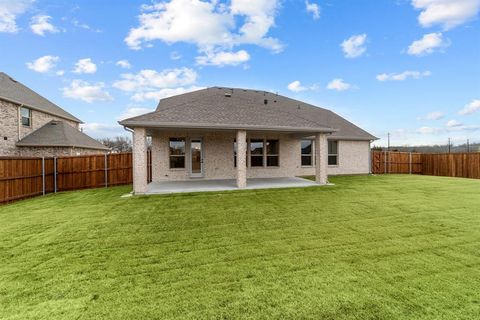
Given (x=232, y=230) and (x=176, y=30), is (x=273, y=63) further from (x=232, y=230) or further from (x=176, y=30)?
(x=232, y=230)

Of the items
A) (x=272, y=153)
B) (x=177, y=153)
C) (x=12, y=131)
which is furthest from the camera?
(x=12, y=131)

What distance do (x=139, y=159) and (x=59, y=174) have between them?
5.91 meters

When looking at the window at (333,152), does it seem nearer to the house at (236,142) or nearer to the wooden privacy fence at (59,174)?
the house at (236,142)

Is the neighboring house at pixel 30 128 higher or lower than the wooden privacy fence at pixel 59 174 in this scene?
higher

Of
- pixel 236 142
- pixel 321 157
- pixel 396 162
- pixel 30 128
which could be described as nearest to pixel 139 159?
pixel 236 142

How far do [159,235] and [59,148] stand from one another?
1785cm

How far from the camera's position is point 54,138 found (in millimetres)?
18844

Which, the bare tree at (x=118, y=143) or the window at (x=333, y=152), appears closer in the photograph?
the window at (x=333, y=152)

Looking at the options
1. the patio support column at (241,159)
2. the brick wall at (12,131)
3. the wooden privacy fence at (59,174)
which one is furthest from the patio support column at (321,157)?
the brick wall at (12,131)

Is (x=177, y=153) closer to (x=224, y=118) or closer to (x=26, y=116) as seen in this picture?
(x=224, y=118)

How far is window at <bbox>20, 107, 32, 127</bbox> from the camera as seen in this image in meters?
18.2

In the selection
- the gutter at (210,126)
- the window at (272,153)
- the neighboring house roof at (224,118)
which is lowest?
the window at (272,153)

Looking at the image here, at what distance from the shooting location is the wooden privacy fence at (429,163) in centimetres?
1769

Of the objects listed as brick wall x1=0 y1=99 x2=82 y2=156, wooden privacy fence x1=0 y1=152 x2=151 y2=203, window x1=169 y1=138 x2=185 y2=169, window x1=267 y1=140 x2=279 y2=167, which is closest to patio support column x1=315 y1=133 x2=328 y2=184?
window x1=267 y1=140 x2=279 y2=167
